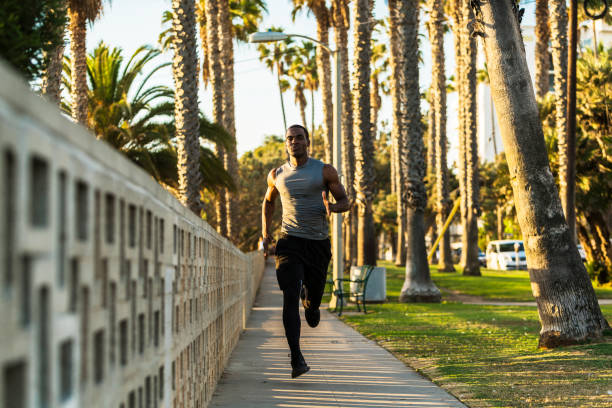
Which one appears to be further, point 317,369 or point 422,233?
point 422,233

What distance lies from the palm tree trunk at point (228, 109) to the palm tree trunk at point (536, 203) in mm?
20744

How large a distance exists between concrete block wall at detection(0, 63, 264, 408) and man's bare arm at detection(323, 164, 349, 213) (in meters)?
3.53

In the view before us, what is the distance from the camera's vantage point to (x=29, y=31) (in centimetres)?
702

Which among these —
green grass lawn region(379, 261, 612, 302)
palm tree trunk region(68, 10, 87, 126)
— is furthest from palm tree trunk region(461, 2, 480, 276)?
palm tree trunk region(68, 10, 87, 126)

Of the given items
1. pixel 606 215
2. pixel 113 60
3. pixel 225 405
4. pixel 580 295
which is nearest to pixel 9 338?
pixel 225 405

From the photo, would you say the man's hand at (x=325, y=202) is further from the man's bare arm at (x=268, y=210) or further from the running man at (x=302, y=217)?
the man's bare arm at (x=268, y=210)

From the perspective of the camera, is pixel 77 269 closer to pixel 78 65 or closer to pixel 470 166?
pixel 78 65

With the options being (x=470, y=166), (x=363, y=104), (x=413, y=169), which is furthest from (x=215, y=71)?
(x=470, y=166)

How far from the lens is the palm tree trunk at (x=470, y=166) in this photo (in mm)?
33938

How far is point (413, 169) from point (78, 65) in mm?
9101

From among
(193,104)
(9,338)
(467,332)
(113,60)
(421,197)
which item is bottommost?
(467,332)

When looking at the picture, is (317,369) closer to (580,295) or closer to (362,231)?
(580,295)

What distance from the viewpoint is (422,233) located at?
20.3 meters

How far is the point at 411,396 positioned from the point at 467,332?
5811 mm
